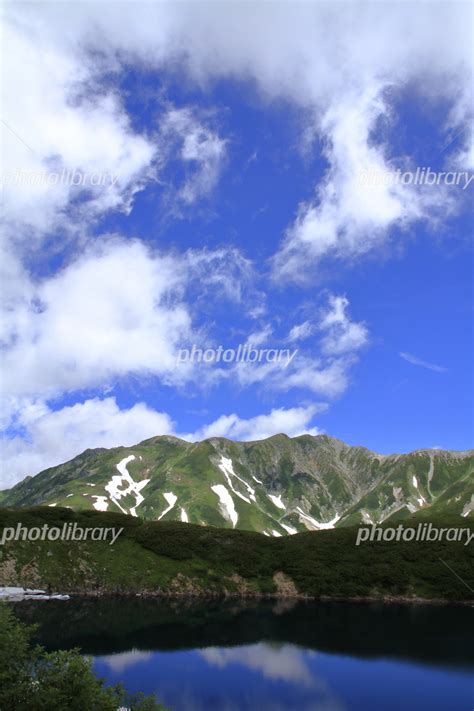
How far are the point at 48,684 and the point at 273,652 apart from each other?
142ft

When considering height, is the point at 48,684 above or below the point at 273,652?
above

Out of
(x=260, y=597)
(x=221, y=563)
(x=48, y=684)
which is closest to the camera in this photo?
(x=48, y=684)

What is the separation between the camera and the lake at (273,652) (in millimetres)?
40969

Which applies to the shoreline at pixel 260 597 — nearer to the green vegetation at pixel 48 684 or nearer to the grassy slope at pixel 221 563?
the grassy slope at pixel 221 563

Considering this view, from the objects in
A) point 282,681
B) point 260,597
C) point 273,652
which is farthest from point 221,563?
point 282,681

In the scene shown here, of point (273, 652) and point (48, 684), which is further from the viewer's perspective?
point (273, 652)

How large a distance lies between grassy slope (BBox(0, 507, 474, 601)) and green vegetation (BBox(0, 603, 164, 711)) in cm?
7769

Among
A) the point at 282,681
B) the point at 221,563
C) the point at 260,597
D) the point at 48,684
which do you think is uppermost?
the point at 221,563

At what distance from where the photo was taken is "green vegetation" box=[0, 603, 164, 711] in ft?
61.6

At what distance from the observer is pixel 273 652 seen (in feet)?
180

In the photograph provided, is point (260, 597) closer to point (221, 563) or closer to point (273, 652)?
point (221, 563)

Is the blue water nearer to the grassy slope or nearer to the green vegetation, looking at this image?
the green vegetation

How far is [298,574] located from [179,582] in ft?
86.8

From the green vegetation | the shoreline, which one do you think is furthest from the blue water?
the shoreline
